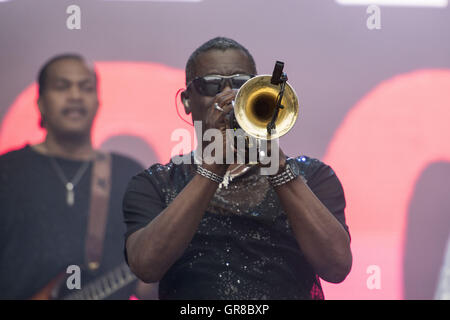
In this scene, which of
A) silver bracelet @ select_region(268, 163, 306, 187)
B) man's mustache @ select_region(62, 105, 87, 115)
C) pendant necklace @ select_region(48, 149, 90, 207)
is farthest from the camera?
man's mustache @ select_region(62, 105, 87, 115)

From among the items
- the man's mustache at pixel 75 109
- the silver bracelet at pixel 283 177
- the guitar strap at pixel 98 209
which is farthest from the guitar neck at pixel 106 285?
the silver bracelet at pixel 283 177

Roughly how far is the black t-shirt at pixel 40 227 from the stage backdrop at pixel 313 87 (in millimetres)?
209

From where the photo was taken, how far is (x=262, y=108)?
2250mm

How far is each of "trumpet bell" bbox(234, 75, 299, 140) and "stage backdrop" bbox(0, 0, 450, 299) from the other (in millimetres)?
1523

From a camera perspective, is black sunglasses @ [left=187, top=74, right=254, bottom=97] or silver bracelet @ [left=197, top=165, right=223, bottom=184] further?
black sunglasses @ [left=187, top=74, right=254, bottom=97]

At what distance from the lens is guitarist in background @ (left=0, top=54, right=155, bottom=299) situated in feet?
12.1

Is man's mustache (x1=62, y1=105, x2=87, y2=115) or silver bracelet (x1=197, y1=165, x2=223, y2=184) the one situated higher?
man's mustache (x1=62, y1=105, x2=87, y2=115)

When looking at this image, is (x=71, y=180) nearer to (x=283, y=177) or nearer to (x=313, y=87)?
(x=313, y=87)

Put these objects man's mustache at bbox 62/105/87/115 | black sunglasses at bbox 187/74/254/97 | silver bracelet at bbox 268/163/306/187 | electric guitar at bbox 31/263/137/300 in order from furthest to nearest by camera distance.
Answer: man's mustache at bbox 62/105/87/115
electric guitar at bbox 31/263/137/300
black sunglasses at bbox 187/74/254/97
silver bracelet at bbox 268/163/306/187

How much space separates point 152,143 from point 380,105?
1.52 meters

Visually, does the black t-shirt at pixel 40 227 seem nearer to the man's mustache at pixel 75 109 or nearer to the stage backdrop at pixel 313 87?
the stage backdrop at pixel 313 87

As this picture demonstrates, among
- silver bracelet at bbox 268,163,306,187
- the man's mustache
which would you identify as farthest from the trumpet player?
the man's mustache

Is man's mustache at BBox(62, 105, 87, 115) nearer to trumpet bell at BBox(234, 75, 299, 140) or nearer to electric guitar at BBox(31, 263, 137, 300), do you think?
electric guitar at BBox(31, 263, 137, 300)

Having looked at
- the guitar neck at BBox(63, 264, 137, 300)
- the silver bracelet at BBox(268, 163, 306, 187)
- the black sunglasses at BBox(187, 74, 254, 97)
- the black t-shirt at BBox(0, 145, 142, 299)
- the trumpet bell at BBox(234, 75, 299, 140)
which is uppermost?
the black sunglasses at BBox(187, 74, 254, 97)
